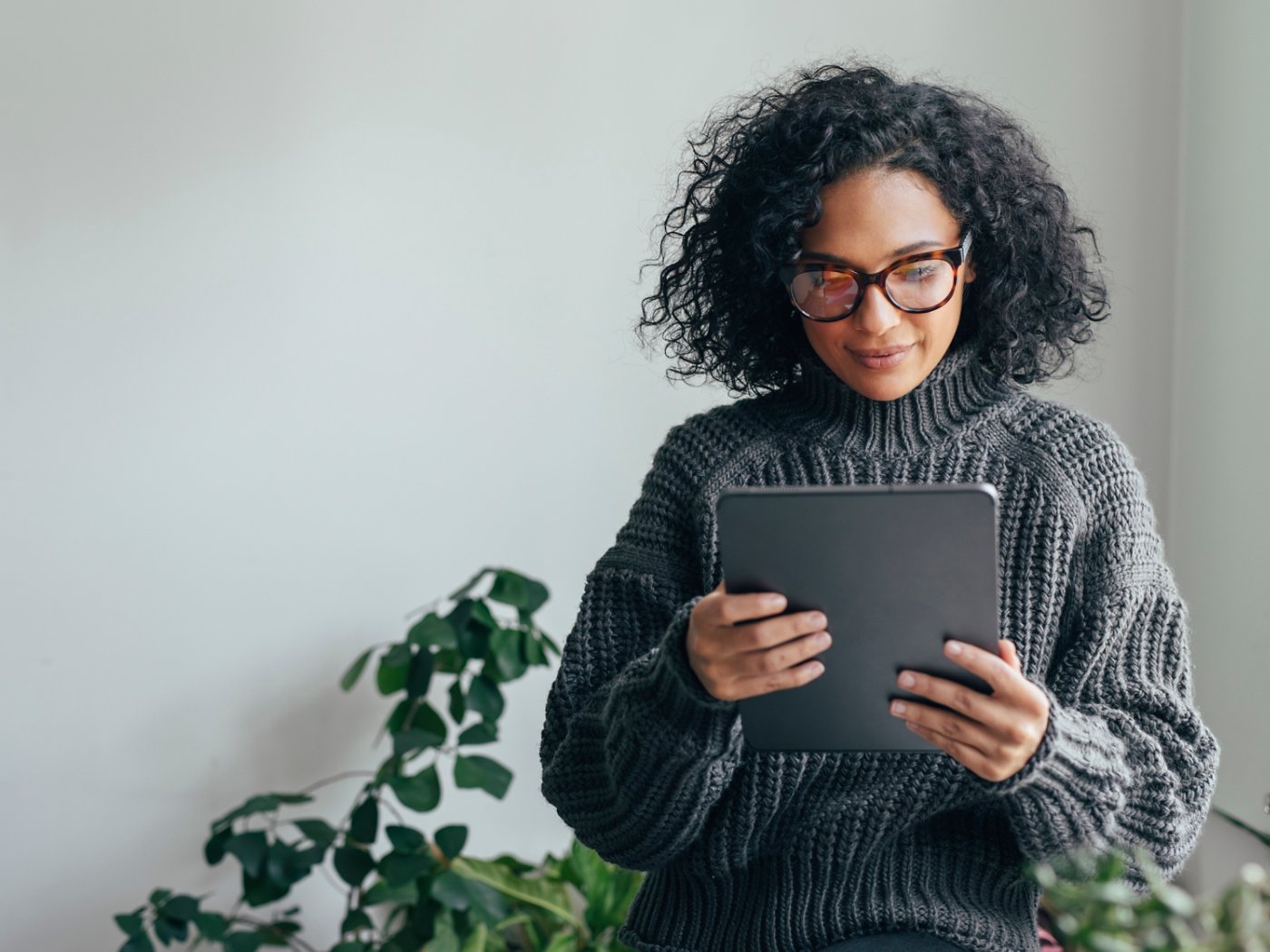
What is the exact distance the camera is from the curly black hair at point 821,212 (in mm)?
1076

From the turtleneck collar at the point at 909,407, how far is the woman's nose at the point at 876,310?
11cm

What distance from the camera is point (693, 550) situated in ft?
3.83

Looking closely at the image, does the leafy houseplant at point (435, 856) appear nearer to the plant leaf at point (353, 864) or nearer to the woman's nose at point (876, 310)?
the plant leaf at point (353, 864)

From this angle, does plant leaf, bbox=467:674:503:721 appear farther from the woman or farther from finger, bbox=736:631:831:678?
finger, bbox=736:631:831:678

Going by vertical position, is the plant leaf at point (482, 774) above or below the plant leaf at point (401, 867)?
above

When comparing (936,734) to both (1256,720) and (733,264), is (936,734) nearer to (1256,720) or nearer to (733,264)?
(733,264)

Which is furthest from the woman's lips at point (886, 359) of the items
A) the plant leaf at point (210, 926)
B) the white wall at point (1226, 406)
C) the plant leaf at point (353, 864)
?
the plant leaf at point (210, 926)

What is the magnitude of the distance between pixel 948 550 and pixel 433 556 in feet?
4.02

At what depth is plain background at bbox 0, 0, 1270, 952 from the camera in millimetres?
1827

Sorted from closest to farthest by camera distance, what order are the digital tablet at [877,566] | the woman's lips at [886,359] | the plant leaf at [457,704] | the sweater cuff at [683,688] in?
1. the digital tablet at [877,566]
2. the sweater cuff at [683,688]
3. the woman's lips at [886,359]
4. the plant leaf at [457,704]

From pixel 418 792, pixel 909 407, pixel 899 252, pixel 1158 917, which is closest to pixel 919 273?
pixel 899 252

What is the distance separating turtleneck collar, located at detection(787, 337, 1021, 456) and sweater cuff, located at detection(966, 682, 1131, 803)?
0.28 m

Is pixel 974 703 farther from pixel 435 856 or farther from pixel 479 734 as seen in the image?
pixel 435 856

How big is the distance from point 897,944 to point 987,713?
29 centimetres
